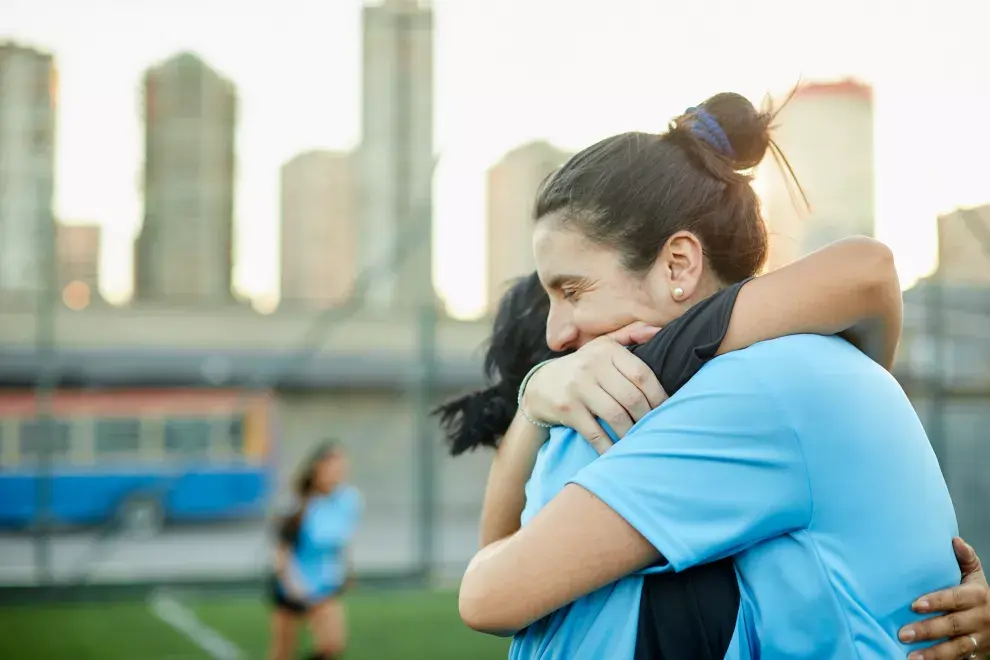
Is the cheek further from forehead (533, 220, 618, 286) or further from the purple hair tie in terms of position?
the purple hair tie

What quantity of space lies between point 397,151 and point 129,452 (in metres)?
9.13

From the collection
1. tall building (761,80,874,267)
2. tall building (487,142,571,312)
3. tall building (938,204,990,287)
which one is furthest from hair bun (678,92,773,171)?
tall building (487,142,571,312)

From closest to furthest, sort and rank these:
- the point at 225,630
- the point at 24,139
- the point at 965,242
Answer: the point at 965,242
the point at 225,630
the point at 24,139

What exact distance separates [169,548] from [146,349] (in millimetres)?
5548

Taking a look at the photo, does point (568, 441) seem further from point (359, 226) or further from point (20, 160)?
point (359, 226)

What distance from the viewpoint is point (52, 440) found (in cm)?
1441

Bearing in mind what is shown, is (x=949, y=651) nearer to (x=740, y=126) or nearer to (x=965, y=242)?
(x=740, y=126)

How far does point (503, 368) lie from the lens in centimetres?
159

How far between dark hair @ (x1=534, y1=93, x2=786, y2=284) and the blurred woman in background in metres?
5.32

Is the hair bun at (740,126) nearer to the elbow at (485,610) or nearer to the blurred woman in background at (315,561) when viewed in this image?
the elbow at (485,610)

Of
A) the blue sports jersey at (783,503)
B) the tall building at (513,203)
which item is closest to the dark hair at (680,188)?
the blue sports jersey at (783,503)

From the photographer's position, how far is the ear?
49.1 inches

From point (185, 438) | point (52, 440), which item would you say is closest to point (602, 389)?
point (185, 438)

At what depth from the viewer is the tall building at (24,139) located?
11.9 meters
